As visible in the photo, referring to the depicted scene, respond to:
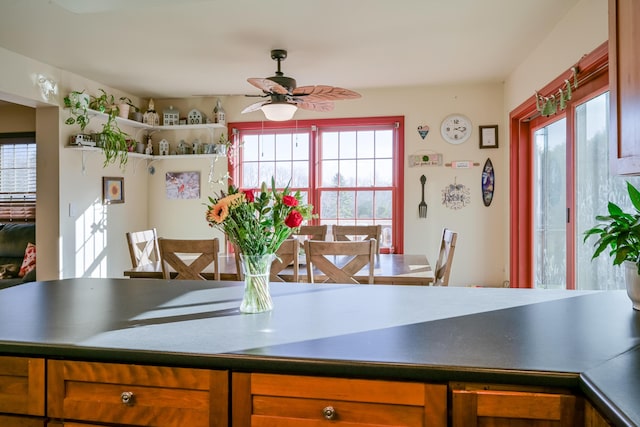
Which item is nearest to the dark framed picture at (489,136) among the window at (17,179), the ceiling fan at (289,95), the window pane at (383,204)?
the window pane at (383,204)

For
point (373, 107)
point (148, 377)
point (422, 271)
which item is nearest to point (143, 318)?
point (148, 377)

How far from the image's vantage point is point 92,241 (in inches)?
184

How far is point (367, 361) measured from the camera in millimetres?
1017

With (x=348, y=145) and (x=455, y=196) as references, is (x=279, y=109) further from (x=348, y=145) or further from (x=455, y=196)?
(x=455, y=196)

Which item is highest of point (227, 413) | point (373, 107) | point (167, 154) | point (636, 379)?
point (373, 107)

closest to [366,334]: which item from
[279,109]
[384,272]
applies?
[384,272]

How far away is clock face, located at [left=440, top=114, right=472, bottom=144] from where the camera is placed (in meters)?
4.87

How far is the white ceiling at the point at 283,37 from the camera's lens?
2.92m

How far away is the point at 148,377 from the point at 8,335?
1.44ft

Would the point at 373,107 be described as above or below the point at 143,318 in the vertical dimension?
above

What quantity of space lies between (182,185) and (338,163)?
1927 mm

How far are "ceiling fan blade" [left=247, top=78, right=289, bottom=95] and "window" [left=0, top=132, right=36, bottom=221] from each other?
366 centimetres

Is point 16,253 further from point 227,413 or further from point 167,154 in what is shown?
point 227,413

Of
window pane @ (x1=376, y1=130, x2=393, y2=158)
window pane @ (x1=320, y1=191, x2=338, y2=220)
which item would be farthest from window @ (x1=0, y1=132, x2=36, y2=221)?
window pane @ (x1=376, y1=130, x2=393, y2=158)
